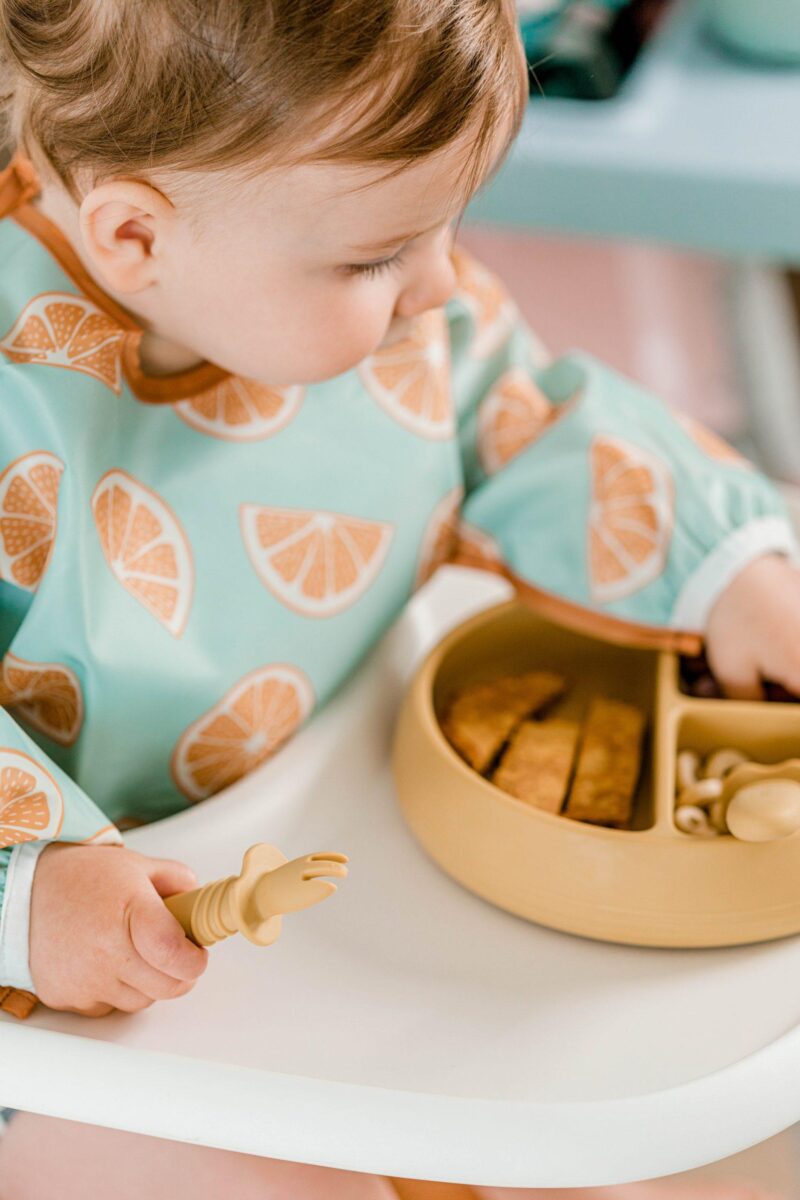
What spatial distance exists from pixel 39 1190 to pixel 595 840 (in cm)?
26

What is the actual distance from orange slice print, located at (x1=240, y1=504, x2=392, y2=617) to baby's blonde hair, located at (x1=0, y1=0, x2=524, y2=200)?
0.61 feet

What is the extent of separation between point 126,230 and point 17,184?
0.08 m

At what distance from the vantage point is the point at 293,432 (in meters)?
0.65

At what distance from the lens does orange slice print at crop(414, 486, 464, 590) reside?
71 centimetres

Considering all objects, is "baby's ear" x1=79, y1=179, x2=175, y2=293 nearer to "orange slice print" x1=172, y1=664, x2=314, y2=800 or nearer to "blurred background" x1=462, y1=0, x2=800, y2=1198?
"orange slice print" x1=172, y1=664, x2=314, y2=800

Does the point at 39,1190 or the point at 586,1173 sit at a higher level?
the point at 586,1173

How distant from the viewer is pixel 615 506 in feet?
2.31

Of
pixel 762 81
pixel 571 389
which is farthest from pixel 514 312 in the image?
pixel 762 81

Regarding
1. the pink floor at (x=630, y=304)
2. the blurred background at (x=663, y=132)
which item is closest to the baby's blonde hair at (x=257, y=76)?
the blurred background at (x=663, y=132)

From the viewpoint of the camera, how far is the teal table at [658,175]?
3.10 feet

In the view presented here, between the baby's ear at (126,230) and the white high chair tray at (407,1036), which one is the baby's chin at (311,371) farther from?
the white high chair tray at (407,1036)

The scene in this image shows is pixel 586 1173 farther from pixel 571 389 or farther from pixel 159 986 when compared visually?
pixel 571 389

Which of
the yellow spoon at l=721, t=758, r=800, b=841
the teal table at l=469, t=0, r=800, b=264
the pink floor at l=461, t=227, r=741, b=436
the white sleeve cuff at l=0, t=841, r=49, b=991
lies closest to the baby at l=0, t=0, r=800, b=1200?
the white sleeve cuff at l=0, t=841, r=49, b=991

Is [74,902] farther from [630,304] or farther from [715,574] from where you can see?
[630,304]
